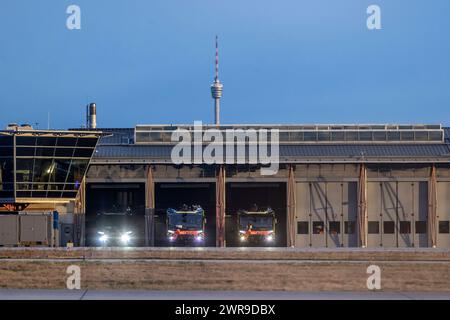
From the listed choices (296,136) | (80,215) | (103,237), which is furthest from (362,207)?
(80,215)

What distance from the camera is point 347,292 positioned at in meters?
53.3

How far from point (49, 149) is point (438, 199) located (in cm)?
3655

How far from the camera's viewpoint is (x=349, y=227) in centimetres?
8475

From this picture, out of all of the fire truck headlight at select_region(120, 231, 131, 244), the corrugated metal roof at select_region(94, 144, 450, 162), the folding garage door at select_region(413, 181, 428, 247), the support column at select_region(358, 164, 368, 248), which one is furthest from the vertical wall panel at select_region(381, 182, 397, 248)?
the fire truck headlight at select_region(120, 231, 131, 244)

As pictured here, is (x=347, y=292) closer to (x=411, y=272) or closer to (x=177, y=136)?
(x=411, y=272)

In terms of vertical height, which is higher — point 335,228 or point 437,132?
point 437,132

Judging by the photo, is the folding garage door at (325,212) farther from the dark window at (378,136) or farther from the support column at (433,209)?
the support column at (433,209)

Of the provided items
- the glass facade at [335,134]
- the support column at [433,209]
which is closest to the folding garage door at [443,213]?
the support column at [433,209]

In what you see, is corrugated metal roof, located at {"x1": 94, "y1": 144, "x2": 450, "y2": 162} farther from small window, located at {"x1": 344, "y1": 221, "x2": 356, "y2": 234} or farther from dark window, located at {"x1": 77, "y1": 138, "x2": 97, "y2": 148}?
small window, located at {"x1": 344, "y1": 221, "x2": 356, "y2": 234}

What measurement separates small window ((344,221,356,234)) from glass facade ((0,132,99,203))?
24780 mm

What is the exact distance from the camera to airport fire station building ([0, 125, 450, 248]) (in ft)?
Result: 269

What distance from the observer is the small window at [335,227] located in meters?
84.9
